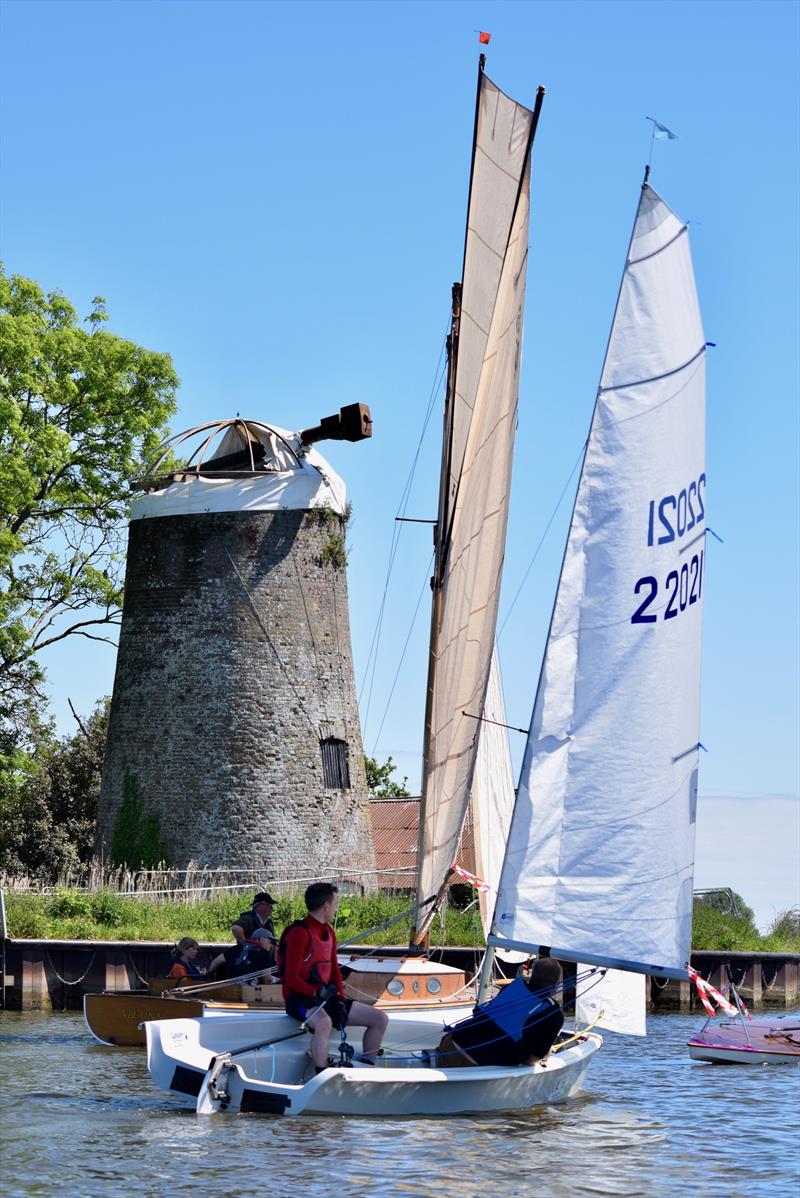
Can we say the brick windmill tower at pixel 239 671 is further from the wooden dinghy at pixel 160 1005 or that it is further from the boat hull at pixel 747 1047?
the boat hull at pixel 747 1047

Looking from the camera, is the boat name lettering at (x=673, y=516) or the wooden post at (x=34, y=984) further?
the wooden post at (x=34, y=984)

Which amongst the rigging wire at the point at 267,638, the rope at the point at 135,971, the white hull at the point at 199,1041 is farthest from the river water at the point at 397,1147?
the rigging wire at the point at 267,638

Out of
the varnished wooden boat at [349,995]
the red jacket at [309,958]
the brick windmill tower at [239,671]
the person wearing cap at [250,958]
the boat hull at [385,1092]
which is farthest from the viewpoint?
the brick windmill tower at [239,671]

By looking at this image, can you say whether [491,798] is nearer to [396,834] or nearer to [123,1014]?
[123,1014]

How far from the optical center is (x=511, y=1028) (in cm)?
1546

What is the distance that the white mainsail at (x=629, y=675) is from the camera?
15.1 m

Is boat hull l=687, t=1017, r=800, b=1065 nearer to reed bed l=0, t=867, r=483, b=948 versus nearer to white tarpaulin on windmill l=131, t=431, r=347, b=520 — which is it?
reed bed l=0, t=867, r=483, b=948

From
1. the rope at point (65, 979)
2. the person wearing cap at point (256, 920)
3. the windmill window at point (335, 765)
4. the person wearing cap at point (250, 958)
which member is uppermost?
the windmill window at point (335, 765)

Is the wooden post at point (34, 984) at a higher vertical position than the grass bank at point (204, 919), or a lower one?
lower

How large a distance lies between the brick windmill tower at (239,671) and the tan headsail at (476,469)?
49.2 feet

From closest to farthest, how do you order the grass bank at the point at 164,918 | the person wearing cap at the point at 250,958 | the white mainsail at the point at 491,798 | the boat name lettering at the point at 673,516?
the boat name lettering at the point at 673,516 → the person wearing cap at the point at 250,958 → the white mainsail at the point at 491,798 → the grass bank at the point at 164,918

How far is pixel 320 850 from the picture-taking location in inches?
1438

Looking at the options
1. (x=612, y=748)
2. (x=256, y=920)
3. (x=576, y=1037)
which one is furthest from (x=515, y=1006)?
(x=256, y=920)

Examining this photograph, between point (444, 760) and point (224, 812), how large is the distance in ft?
53.4
